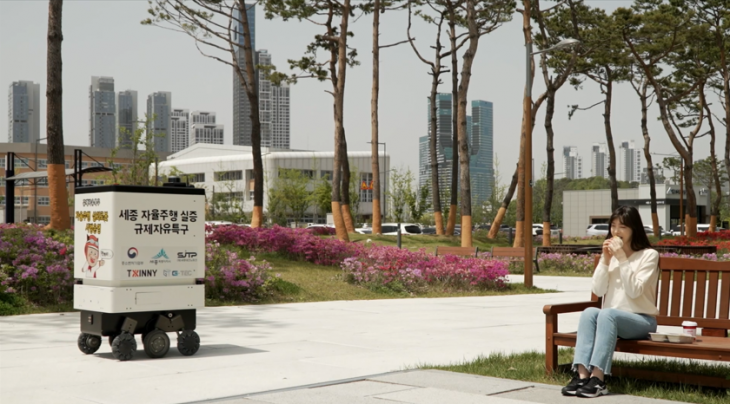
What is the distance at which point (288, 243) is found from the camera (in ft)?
71.4

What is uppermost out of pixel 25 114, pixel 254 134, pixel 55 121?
pixel 25 114

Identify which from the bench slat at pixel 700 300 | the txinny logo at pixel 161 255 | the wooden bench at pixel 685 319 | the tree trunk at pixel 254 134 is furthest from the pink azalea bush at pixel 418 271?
the bench slat at pixel 700 300

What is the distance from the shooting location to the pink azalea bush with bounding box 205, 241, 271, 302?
14695 mm

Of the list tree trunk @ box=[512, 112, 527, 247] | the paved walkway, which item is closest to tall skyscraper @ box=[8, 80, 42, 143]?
tree trunk @ box=[512, 112, 527, 247]

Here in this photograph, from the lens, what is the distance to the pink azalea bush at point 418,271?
17453 millimetres

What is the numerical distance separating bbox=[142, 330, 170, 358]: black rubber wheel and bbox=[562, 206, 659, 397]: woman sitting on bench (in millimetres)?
4070

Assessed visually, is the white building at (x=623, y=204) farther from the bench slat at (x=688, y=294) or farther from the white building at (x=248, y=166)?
the bench slat at (x=688, y=294)

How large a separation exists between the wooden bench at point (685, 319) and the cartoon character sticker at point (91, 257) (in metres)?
4.43

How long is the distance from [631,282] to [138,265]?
15.3 feet

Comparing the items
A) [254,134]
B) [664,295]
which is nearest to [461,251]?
[254,134]

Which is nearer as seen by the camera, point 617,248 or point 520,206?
point 617,248

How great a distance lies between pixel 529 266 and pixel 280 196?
2168 inches

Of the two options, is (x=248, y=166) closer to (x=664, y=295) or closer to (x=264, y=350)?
(x=264, y=350)

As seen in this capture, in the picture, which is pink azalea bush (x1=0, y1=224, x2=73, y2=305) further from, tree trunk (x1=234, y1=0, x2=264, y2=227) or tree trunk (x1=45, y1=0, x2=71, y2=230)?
tree trunk (x1=234, y1=0, x2=264, y2=227)
